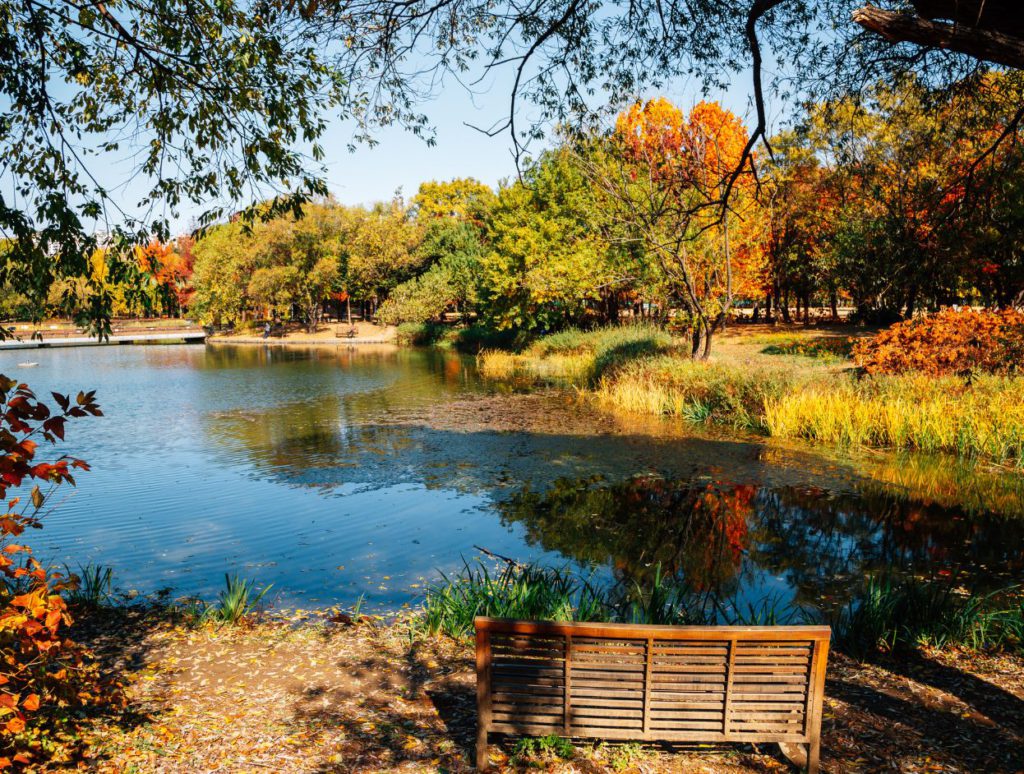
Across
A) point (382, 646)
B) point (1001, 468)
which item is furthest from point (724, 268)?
point (382, 646)

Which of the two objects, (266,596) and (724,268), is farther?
(724,268)

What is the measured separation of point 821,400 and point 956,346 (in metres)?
3.43

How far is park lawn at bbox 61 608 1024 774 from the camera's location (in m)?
4.21

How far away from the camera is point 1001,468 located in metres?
13.2

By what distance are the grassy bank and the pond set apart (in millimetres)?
837

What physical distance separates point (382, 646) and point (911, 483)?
35.4ft

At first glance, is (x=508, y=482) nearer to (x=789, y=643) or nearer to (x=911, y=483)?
(x=911, y=483)

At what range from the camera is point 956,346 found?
16453mm

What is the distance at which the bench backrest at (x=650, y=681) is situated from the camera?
387 cm

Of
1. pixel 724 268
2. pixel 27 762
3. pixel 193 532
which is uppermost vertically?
pixel 724 268

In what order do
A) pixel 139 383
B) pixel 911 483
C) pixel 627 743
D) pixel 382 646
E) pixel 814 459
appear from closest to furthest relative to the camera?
pixel 627 743 < pixel 382 646 < pixel 911 483 < pixel 814 459 < pixel 139 383

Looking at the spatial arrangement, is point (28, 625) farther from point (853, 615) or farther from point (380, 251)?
point (380, 251)

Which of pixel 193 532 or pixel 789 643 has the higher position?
pixel 789 643

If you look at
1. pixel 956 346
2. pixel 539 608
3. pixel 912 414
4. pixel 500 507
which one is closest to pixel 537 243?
pixel 956 346
